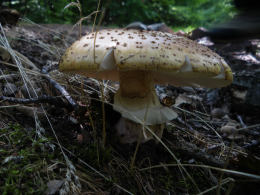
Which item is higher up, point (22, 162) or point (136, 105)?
point (136, 105)

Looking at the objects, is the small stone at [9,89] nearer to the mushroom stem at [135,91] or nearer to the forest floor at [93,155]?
the forest floor at [93,155]

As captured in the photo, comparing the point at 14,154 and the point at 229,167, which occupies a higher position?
the point at 14,154

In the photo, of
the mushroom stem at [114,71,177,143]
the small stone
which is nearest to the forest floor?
the small stone

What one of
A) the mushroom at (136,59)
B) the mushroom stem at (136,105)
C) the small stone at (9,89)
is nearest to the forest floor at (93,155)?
the small stone at (9,89)

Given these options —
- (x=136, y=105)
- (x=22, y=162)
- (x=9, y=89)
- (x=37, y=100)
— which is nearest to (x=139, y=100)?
(x=136, y=105)

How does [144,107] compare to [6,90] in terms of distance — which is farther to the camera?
[6,90]

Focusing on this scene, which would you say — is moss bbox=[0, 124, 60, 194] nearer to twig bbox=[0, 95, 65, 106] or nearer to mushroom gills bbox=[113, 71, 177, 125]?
twig bbox=[0, 95, 65, 106]

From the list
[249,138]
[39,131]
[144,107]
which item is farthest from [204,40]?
[39,131]

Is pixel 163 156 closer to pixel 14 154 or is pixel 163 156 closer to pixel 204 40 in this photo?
pixel 14 154

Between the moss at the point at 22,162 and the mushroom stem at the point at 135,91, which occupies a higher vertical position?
the mushroom stem at the point at 135,91

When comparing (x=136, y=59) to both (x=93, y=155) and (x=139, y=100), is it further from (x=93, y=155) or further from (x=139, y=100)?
(x=93, y=155)

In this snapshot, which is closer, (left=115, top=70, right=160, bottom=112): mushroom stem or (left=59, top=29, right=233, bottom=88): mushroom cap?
(left=59, top=29, right=233, bottom=88): mushroom cap
